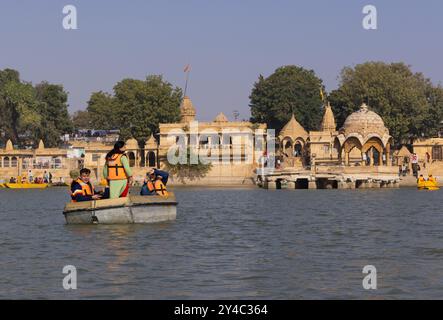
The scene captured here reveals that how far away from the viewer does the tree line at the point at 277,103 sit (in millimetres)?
105375

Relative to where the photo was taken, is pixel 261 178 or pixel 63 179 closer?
pixel 261 178

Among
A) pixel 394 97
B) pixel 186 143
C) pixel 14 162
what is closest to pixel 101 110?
pixel 14 162

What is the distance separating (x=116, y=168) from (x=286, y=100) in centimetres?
8538

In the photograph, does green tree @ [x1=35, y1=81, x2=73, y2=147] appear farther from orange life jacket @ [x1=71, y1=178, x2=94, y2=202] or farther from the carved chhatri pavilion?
orange life jacket @ [x1=71, y1=178, x2=94, y2=202]

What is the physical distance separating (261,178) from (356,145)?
10.1m

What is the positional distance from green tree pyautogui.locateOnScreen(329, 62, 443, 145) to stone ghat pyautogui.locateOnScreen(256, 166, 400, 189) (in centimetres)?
2009

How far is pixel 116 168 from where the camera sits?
107 ft

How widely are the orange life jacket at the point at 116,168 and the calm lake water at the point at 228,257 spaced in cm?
181

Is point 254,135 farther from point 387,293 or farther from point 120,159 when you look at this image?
point 387,293

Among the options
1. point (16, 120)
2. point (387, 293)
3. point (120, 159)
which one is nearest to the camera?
point (387, 293)

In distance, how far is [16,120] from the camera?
117312 mm

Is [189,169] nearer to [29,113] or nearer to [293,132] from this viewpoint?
[293,132]

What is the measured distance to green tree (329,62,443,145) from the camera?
104 meters
